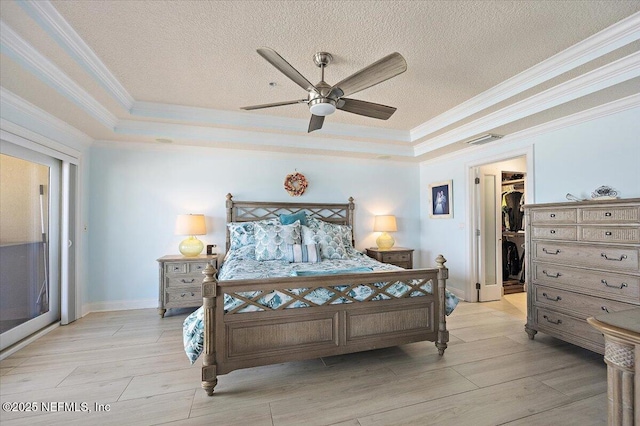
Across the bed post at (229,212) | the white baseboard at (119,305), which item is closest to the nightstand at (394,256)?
the bed post at (229,212)

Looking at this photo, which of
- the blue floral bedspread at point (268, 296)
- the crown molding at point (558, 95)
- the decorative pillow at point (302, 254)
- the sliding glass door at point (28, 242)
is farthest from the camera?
the decorative pillow at point (302, 254)

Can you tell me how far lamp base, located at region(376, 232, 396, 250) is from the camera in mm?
4832

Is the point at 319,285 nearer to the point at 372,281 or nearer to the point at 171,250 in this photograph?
the point at 372,281

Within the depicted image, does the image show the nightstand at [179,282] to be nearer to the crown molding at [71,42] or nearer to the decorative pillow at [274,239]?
the decorative pillow at [274,239]

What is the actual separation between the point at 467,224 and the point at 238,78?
3.82 metres

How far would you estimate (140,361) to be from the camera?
2.53 m

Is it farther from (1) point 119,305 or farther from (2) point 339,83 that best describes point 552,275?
(1) point 119,305

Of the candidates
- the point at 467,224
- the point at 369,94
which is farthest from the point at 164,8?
the point at 467,224

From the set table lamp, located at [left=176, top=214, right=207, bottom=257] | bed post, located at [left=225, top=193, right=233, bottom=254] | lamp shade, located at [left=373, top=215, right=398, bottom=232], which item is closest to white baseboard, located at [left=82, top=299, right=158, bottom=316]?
table lamp, located at [left=176, top=214, right=207, bottom=257]

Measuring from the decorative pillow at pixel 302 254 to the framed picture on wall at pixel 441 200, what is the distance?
248 centimetres

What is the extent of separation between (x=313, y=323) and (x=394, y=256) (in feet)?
8.99

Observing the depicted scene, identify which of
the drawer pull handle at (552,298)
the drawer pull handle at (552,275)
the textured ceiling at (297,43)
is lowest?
the drawer pull handle at (552,298)

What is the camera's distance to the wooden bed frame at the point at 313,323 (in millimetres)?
2074

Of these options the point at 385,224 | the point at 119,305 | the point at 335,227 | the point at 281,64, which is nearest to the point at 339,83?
the point at 281,64
